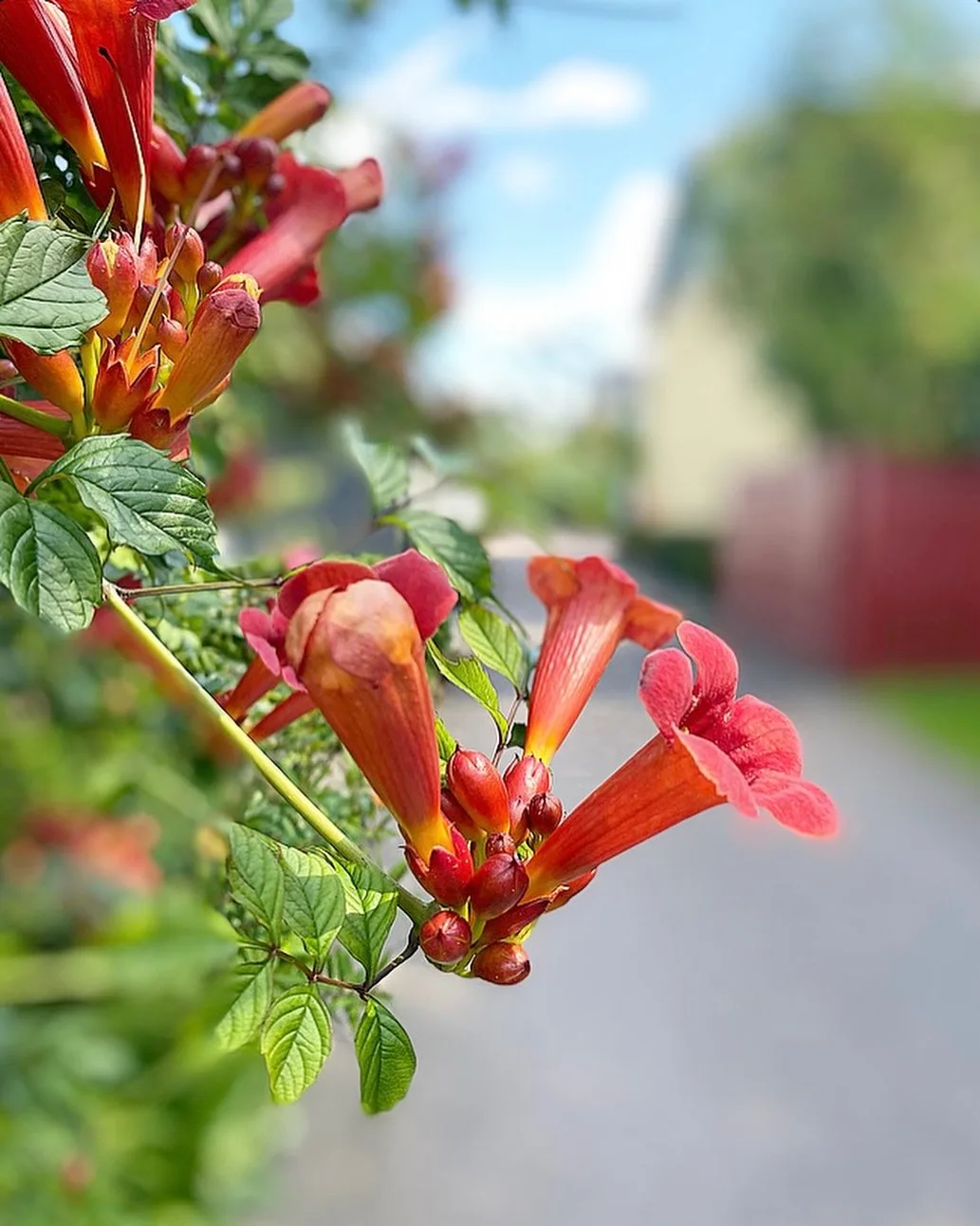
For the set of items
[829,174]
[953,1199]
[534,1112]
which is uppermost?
[953,1199]

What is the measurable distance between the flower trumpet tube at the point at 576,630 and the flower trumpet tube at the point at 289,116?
0.16 meters

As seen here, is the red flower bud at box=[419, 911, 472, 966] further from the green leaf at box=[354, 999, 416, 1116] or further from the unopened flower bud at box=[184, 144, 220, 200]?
the unopened flower bud at box=[184, 144, 220, 200]

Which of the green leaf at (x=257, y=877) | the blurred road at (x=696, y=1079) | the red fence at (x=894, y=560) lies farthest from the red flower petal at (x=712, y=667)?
the red fence at (x=894, y=560)

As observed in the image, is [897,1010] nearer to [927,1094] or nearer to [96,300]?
[927,1094]

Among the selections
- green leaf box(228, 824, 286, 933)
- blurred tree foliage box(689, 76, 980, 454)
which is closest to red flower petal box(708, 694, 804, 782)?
green leaf box(228, 824, 286, 933)

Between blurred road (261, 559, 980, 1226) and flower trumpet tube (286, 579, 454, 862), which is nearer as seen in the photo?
flower trumpet tube (286, 579, 454, 862)

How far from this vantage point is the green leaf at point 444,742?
30 centimetres

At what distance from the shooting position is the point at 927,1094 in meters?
2.42

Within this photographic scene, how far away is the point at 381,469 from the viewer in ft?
1.49

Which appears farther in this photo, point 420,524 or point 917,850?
point 917,850

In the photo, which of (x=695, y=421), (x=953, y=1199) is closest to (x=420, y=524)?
(x=953, y=1199)

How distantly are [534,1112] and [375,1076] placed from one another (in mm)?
2312

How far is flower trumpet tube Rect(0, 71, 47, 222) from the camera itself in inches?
11.0

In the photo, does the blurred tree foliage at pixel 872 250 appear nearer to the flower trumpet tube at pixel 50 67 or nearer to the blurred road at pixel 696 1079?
the blurred road at pixel 696 1079
